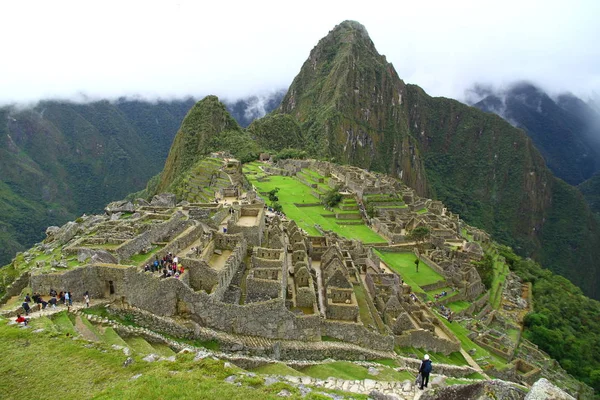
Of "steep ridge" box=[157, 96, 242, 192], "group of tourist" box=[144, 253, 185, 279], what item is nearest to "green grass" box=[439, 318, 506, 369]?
"group of tourist" box=[144, 253, 185, 279]

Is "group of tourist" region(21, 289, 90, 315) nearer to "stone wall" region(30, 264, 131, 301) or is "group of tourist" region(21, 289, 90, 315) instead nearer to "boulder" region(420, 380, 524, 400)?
"stone wall" region(30, 264, 131, 301)

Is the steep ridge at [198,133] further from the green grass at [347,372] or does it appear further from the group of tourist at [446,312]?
the green grass at [347,372]

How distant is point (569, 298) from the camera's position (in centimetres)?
5766

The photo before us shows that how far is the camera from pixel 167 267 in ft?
65.4

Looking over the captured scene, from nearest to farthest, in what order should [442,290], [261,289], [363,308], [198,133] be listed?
[261,289] < [363,308] < [442,290] < [198,133]

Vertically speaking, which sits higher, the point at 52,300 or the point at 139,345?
the point at 52,300

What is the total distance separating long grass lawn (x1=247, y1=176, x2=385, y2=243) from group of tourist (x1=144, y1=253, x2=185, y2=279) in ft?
85.7

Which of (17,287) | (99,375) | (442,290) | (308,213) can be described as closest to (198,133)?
(308,213)

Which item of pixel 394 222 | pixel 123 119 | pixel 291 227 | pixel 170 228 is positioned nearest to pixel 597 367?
pixel 394 222

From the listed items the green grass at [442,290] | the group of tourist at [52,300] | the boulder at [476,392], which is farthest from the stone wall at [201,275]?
the green grass at [442,290]

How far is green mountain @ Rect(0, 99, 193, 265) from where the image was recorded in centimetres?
8814

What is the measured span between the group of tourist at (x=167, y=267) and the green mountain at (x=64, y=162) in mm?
56260

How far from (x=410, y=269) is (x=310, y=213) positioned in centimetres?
1860

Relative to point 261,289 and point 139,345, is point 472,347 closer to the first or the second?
point 261,289
